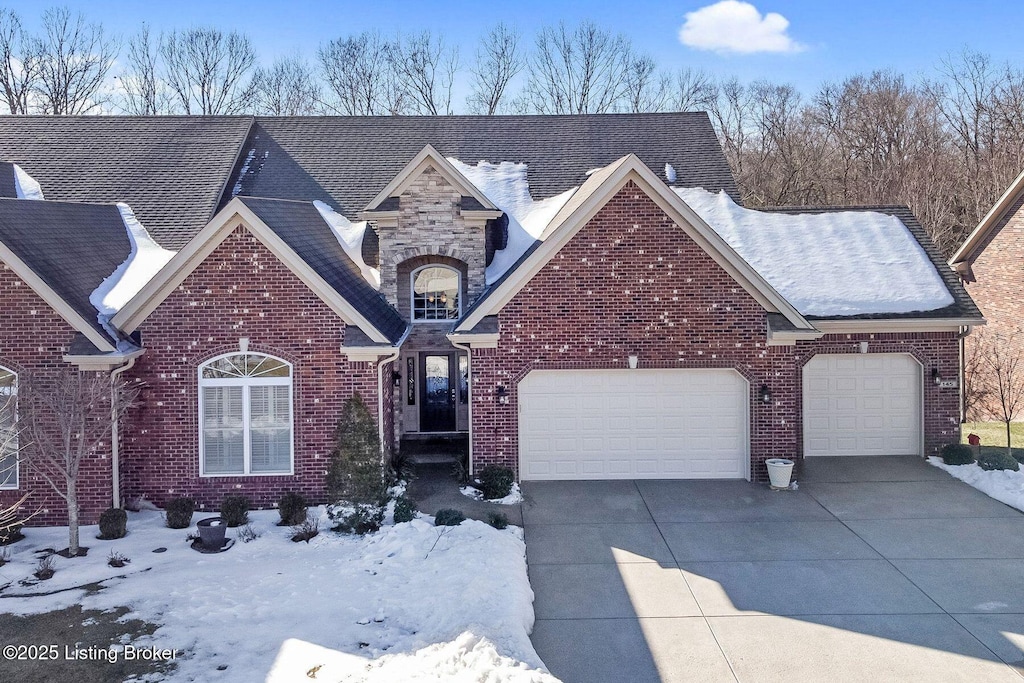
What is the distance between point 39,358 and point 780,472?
12.3m

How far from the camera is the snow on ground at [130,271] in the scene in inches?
543

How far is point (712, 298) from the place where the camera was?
48.6 ft

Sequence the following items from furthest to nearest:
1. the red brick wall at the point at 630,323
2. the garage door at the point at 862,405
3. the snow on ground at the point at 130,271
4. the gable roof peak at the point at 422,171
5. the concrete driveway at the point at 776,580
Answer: the garage door at the point at 862,405 → the gable roof peak at the point at 422,171 → the red brick wall at the point at 630,323 → the snow on ground at the point at 130,271 → the concrete driveway at the point at 776,580

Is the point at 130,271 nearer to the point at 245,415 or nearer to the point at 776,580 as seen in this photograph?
the point at 245,415

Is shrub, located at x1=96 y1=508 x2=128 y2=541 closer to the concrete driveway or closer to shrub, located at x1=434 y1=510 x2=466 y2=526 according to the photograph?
shrub, located at x1=434 y1=510 x2=466 y2=526

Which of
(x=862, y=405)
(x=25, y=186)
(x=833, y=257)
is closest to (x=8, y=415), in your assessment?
(x=25, y=186)

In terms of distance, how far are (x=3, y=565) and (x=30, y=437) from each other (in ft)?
7.29

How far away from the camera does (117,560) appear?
36.1 feet

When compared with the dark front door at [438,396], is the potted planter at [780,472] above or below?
below

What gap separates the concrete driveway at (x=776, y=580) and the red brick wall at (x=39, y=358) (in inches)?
267

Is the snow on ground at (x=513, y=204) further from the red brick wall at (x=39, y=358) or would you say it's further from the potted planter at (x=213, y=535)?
the red brick wall at (x=39, y=358)

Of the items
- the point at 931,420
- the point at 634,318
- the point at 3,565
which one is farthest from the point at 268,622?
the point at 931,420

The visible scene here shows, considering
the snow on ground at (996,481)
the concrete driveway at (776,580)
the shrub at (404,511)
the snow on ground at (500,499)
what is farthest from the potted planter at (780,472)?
the shrub at (404,511)

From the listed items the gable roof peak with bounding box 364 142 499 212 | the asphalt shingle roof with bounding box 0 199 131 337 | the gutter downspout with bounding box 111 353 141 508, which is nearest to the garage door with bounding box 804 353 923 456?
the gable roof peak with bounding box 364 142 499 212
